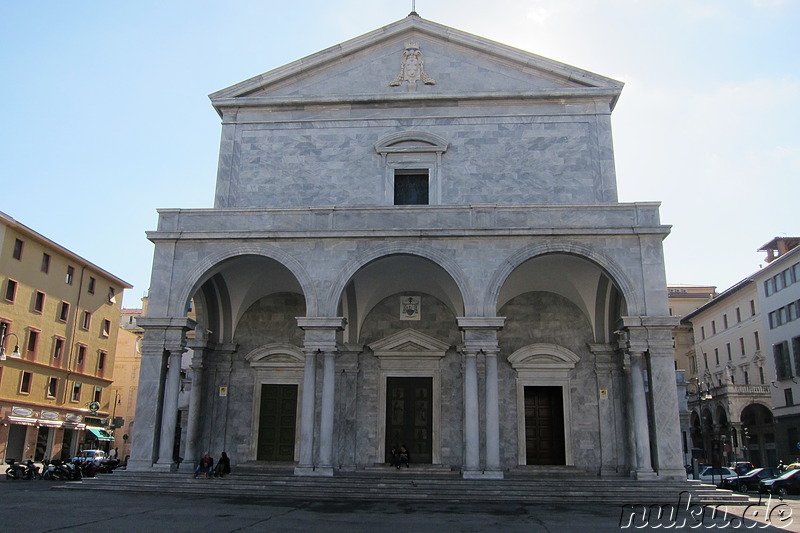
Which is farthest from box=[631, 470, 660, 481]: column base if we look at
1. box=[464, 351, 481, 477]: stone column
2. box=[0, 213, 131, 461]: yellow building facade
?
box=[0, 213, 131, 461]: yellow building facade

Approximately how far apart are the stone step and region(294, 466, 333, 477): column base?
23 centimetres

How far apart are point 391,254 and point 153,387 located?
22.3 feet

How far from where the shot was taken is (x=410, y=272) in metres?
19.6

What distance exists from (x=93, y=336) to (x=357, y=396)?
23160 mm

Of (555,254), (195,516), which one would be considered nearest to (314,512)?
(195,516)

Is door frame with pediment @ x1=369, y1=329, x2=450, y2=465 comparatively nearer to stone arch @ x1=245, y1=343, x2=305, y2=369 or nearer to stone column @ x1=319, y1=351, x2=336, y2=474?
stone arch @ x1=245, y1=343, x2=305, y2=369

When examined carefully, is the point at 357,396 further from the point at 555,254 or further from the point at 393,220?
the point at 555,254

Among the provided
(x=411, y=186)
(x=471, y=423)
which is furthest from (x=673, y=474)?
(x=411, y=186)

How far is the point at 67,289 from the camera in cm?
3462

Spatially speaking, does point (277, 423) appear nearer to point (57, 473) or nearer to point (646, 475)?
point (57, 473)

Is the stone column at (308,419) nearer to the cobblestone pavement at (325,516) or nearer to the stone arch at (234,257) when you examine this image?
the stone arch at (234,257)

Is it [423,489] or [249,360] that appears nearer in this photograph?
[423,489]

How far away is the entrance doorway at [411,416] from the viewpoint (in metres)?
19.7

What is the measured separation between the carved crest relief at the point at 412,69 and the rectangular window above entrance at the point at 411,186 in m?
2.76
